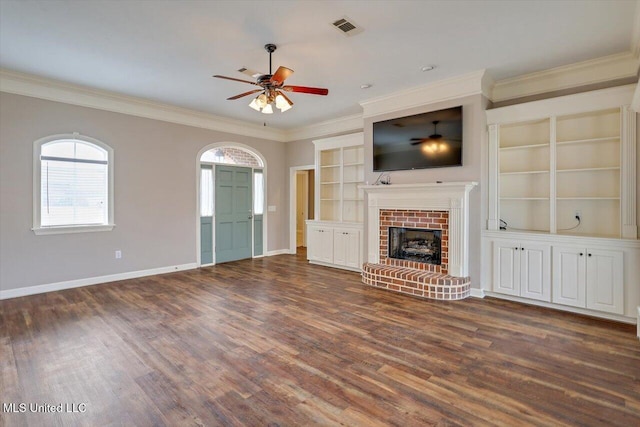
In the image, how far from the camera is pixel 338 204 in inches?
275

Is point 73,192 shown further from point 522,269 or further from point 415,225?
point 522,269

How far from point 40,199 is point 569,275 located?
7113mm

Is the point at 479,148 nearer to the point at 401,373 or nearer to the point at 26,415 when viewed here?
the point at 401,373

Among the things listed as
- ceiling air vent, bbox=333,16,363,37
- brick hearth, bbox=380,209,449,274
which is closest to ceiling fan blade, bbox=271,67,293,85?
ceiling air vent, bbox=333,16,363,37

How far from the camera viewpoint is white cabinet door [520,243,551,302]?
393 cm

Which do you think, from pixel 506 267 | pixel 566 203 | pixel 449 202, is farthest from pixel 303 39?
pixel 566 203

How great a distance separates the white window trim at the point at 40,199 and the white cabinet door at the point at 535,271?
20.2 feet

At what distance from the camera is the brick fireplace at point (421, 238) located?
4383 mm

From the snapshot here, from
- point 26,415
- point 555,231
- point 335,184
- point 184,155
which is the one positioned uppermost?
point 184,155

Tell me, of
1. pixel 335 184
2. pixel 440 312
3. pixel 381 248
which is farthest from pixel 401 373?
pixel 335 184

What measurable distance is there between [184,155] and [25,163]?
229cm

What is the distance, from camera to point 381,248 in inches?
208

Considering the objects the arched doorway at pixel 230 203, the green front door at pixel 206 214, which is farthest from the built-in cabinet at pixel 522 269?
the green front door at pixel 206 214

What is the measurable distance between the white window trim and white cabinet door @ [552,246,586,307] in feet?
21.1
